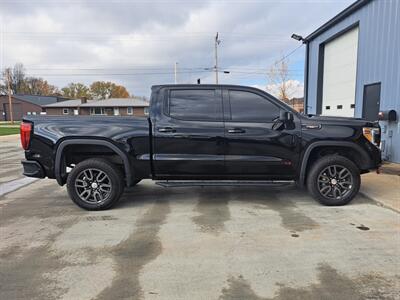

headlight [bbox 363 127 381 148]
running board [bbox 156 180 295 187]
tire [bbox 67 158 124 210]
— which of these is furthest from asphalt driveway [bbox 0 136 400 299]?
headlight [bbox 363 127 381 148]

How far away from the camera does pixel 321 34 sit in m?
14.8

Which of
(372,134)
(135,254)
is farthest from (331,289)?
(372,134)

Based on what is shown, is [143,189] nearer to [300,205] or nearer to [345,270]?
[300,205]

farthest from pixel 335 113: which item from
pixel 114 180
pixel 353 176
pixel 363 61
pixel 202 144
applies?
pixel 114 180

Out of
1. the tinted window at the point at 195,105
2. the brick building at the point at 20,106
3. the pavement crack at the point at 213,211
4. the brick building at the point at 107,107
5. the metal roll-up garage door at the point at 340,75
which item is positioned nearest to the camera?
the pavement crack at the point at 213,211

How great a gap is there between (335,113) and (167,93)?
33.4 feet

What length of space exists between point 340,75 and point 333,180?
9057 millimetres

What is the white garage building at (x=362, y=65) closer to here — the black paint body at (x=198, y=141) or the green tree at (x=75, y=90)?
the black paint body at (x=198, y=141)

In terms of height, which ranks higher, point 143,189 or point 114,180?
point 114,180

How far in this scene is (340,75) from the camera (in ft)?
44.7

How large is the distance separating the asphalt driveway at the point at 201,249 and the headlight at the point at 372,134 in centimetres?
106

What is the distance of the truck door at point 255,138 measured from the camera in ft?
18.6

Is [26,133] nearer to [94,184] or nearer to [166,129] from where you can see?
[94,184]

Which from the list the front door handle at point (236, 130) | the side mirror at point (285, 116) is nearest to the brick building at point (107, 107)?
the front door handle at point (236, 130)
